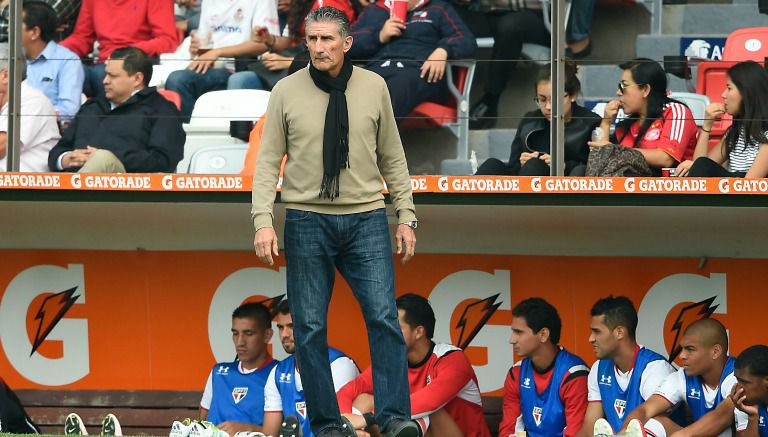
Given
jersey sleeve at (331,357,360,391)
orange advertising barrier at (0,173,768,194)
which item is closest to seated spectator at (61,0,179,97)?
orange advertising barrier at (0,173,768,194)

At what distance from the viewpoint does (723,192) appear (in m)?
6.85

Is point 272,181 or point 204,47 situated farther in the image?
point 204,47

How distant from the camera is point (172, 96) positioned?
827 cm

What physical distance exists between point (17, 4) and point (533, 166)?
3.11 meters

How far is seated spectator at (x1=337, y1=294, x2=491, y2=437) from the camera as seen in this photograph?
7.69 metres

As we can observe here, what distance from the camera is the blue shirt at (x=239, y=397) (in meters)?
8.23

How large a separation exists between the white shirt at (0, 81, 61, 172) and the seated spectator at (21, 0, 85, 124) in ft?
0.36

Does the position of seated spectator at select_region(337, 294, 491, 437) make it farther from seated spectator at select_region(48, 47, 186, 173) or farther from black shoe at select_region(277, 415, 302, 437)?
seated spectator at select_region(48, 47, 186, 173)

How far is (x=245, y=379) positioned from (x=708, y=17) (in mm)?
4232

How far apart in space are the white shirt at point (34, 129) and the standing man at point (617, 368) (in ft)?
11.4

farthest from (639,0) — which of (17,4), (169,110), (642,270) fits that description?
(17,4)

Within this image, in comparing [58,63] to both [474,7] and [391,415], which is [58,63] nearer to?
[474,7]

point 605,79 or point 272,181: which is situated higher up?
point 605,79

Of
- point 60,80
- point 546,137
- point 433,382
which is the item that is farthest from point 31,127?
point 546,137
